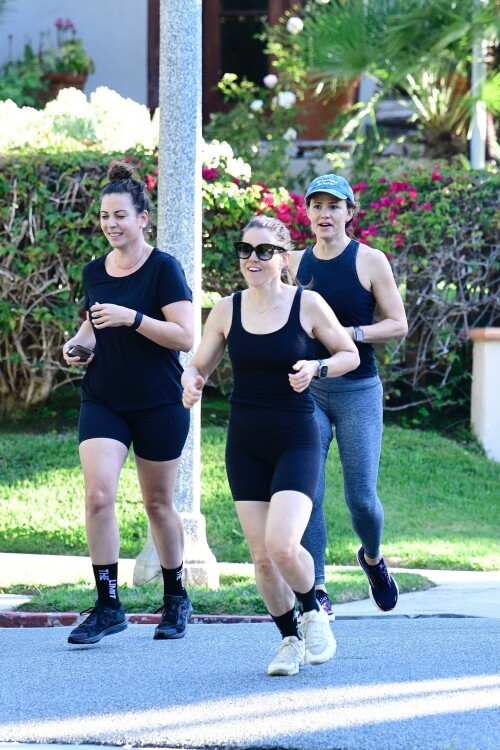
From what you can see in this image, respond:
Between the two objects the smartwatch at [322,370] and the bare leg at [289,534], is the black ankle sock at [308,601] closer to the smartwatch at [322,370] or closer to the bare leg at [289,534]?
the bare leg at [289,534]

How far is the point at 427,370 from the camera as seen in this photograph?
12.5 metres

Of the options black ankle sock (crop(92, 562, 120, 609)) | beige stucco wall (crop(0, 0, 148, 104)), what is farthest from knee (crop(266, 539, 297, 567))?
beige stucco wall (crop(0, 0, 148, 104))

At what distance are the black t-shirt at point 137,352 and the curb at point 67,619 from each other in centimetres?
173

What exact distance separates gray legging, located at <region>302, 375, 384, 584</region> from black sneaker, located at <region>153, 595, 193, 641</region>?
0.63m

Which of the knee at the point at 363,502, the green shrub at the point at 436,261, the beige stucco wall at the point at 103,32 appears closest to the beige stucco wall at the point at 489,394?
the green shrub at the point at 436,261

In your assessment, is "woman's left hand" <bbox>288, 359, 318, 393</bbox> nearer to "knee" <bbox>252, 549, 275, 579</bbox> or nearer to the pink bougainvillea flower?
"knee" <bbox>252, 549, 275, 579</bbox>

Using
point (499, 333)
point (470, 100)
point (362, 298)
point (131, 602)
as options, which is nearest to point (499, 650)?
point (362, 298)

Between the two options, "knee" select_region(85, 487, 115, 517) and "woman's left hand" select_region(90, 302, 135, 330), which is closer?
"woman's left hand" select_region(90, 302, 135, 330)

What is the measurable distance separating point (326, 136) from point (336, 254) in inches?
386

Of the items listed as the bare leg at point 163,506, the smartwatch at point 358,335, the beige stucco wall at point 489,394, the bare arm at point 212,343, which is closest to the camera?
the bare arm at point 212,343

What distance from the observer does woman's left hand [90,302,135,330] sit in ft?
18.0

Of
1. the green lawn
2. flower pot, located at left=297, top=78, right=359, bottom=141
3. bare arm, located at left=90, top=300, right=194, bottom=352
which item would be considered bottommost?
the green lawn

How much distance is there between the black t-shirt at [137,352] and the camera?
5715mm

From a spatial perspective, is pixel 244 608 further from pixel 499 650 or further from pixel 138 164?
pixel 138 164
